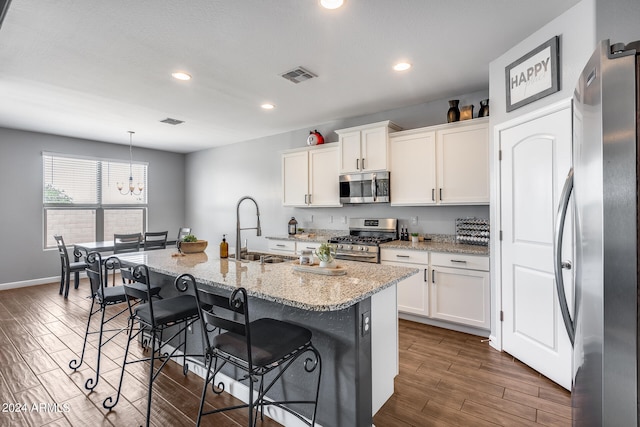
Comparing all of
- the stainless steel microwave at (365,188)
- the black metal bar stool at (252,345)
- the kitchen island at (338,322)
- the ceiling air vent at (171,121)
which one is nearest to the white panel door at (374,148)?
the stainless steel microwave at (365,188)

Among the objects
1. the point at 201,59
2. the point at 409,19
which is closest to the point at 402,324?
the point at 409,19

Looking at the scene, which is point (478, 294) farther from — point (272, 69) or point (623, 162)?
point (272, 69)

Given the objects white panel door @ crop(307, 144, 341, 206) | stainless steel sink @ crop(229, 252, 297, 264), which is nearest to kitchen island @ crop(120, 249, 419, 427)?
stainless steel sink @ crop(229, 252, 297, 264)

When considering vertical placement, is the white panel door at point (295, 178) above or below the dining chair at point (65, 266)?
above

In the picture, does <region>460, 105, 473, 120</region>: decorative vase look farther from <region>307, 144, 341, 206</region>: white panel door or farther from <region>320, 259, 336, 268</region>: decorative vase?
<region>320, 259, 336, 268</region>: decorative vase

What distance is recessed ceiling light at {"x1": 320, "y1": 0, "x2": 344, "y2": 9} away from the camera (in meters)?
2.01

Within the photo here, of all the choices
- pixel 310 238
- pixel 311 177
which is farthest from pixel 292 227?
pixel 311 177

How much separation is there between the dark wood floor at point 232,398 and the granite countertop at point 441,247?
89 centimetres

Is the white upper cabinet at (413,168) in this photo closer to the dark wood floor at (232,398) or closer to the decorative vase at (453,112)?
the decorative vase at (453,112)

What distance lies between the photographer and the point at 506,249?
2773mm

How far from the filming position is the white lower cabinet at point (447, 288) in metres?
3.09

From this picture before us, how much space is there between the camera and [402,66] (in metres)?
2.96

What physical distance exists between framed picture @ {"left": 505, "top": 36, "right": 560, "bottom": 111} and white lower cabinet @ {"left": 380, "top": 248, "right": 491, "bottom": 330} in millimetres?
1498

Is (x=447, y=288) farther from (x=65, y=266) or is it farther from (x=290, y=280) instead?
(x=65, y=266)
